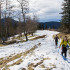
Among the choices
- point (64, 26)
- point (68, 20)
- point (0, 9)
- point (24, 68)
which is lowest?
point (24, 68)

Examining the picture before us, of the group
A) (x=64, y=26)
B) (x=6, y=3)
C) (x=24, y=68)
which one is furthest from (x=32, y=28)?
(x=24, y=68)

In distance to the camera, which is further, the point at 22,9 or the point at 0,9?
the point at 22,9

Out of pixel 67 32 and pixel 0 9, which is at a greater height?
pixel 0 9

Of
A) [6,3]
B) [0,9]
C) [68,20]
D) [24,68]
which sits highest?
[6,3]

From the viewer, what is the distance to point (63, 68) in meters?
6.01

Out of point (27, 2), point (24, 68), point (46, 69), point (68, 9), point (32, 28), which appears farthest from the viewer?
point (32, 28)

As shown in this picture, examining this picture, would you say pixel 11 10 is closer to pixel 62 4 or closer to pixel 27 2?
pixel 27 2

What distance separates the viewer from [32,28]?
3978cm

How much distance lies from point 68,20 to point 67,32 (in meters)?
3.27

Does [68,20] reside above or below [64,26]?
above

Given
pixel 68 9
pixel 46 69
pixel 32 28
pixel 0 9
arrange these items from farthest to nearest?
pixel 32 28
pixel 68 9
pixel 0 9
pixel 46 69

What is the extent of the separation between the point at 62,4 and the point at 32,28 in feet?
62.3

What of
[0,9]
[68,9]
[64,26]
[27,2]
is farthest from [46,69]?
[68,9]

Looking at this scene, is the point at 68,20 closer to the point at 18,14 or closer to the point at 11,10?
the point at 18,14
